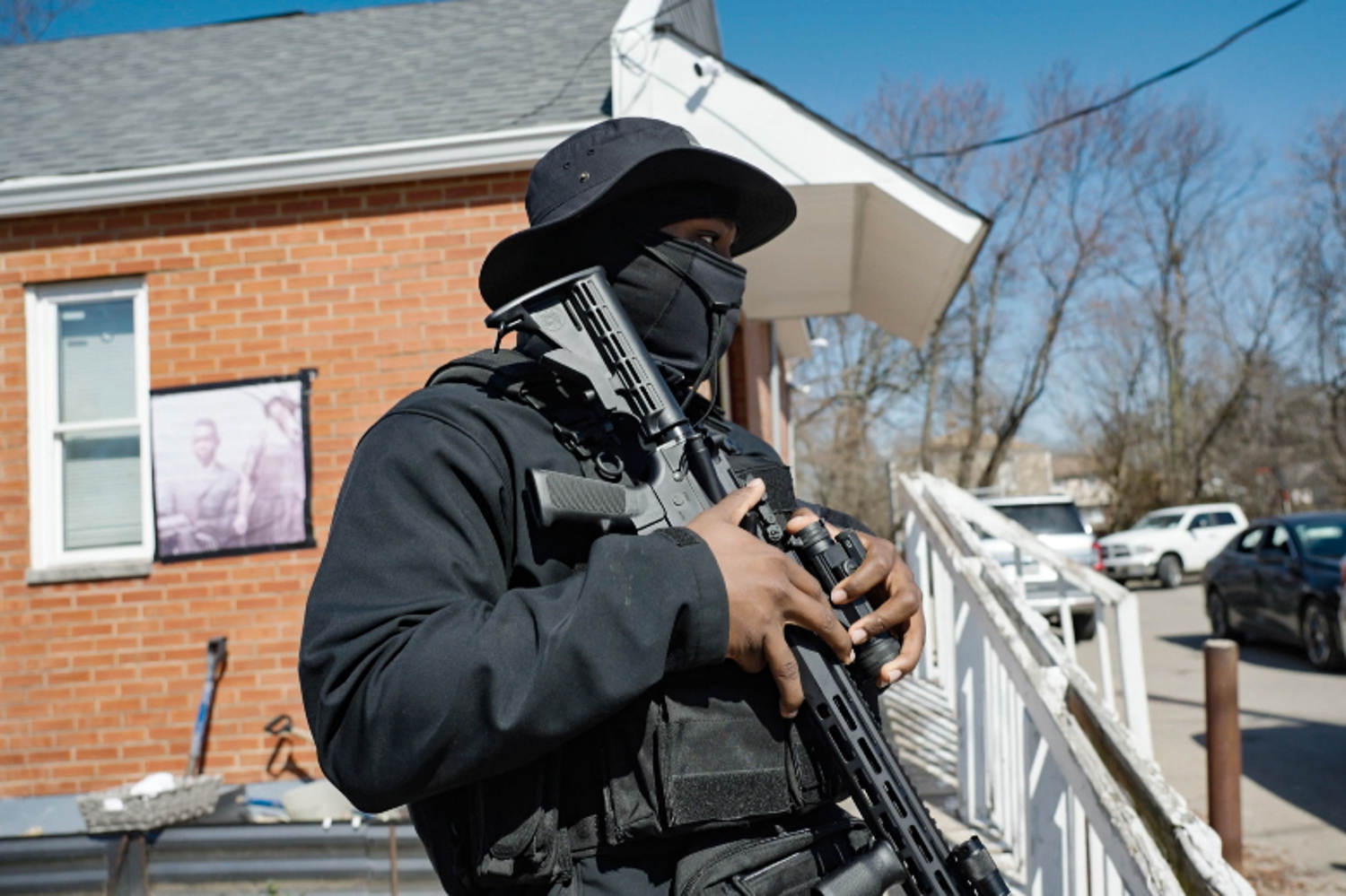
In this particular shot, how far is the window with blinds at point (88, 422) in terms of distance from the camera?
567 centimetres

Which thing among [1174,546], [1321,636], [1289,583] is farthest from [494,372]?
[1174,546]

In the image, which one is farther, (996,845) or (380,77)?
(380,77)

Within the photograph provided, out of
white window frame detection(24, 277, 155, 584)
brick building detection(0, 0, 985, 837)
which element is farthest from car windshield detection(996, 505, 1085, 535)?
white window frame detection(24, 277, 155, 584)

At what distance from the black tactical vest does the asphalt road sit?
16.7 ft

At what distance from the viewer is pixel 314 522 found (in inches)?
217

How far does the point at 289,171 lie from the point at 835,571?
4845 millimetres

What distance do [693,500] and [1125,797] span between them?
1707 mm

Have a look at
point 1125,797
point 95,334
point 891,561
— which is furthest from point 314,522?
point 891,561

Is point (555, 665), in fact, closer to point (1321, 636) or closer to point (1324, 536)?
point (1321, 636)

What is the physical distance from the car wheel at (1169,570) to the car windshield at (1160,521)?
3.78 feet

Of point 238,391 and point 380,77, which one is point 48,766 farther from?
point 380,77

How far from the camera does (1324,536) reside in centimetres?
1211

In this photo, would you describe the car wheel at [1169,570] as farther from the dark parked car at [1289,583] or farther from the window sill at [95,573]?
the window sill at [95,573]

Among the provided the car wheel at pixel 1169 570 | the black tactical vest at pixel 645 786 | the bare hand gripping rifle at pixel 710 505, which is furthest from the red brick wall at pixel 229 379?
the car wheel at pixel 1169 570
